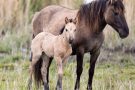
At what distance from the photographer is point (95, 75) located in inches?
430

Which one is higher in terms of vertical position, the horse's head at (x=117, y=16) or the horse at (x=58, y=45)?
the horse's head at (x=117, y=16)

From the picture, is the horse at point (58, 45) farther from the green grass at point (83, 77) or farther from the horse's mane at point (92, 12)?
the horse's mane at point (92, 12)

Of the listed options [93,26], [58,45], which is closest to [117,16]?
[93,26]

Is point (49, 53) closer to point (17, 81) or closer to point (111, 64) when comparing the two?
point (17, 81)

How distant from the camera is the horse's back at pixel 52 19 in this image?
31.0 ft

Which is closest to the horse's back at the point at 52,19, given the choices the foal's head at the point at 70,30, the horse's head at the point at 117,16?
the horse's head at the point at 117,16

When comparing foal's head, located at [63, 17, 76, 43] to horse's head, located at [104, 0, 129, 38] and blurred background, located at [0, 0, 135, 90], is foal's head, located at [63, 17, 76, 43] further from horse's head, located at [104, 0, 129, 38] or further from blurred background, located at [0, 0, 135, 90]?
blurred background, located at [0, 0, 135, 90]

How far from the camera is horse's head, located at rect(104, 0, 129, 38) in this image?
8500 millimetres

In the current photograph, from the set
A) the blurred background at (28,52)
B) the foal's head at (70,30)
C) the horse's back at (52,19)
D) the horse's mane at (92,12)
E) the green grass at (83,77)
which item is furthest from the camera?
the blurred background at (28,52)

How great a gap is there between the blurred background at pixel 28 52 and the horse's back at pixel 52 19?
3.25 ft

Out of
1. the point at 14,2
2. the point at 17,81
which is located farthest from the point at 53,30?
the point at 14,2

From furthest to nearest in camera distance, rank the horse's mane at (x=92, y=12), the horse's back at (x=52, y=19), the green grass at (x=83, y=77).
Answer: the horse's back at (x=52, y=19), the green grass at (x=83, y=77), the horse's mane at (x=92, y=12)

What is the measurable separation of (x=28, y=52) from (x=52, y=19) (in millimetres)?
3505

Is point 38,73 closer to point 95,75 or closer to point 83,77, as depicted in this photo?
point 83,77
